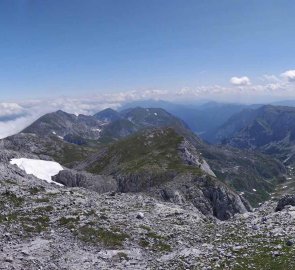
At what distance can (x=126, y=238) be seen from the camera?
128ft

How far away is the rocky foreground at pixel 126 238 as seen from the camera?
106ft

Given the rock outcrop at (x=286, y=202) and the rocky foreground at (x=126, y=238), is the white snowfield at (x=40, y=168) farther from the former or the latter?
the rock outcrop at (x=286, y=202)

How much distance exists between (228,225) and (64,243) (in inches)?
737

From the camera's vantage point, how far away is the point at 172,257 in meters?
34.3

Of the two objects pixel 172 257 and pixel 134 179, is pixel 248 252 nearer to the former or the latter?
pixel 172 257

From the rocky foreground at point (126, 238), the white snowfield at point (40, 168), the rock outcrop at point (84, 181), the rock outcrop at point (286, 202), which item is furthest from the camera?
the white snowfield at point (40, 168)

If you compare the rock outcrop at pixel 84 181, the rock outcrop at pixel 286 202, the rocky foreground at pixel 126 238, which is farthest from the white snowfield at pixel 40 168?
the rock outcrop at pixel 286 202

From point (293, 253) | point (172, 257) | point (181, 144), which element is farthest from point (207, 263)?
point (181, 144)

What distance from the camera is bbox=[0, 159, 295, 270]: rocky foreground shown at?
32.3 m

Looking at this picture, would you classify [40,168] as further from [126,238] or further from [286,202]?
[126,238]

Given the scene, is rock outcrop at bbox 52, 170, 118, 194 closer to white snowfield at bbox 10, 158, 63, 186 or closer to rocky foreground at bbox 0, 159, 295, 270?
white snowfield at bbox 10, 158, 63, 186

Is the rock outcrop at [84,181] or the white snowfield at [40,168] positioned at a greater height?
the white snowfield at [40,168]

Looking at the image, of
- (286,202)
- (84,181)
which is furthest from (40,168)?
(286,202)

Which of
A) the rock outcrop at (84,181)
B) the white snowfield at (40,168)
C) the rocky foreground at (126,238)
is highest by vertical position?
the rocky foreground at (126,238)
